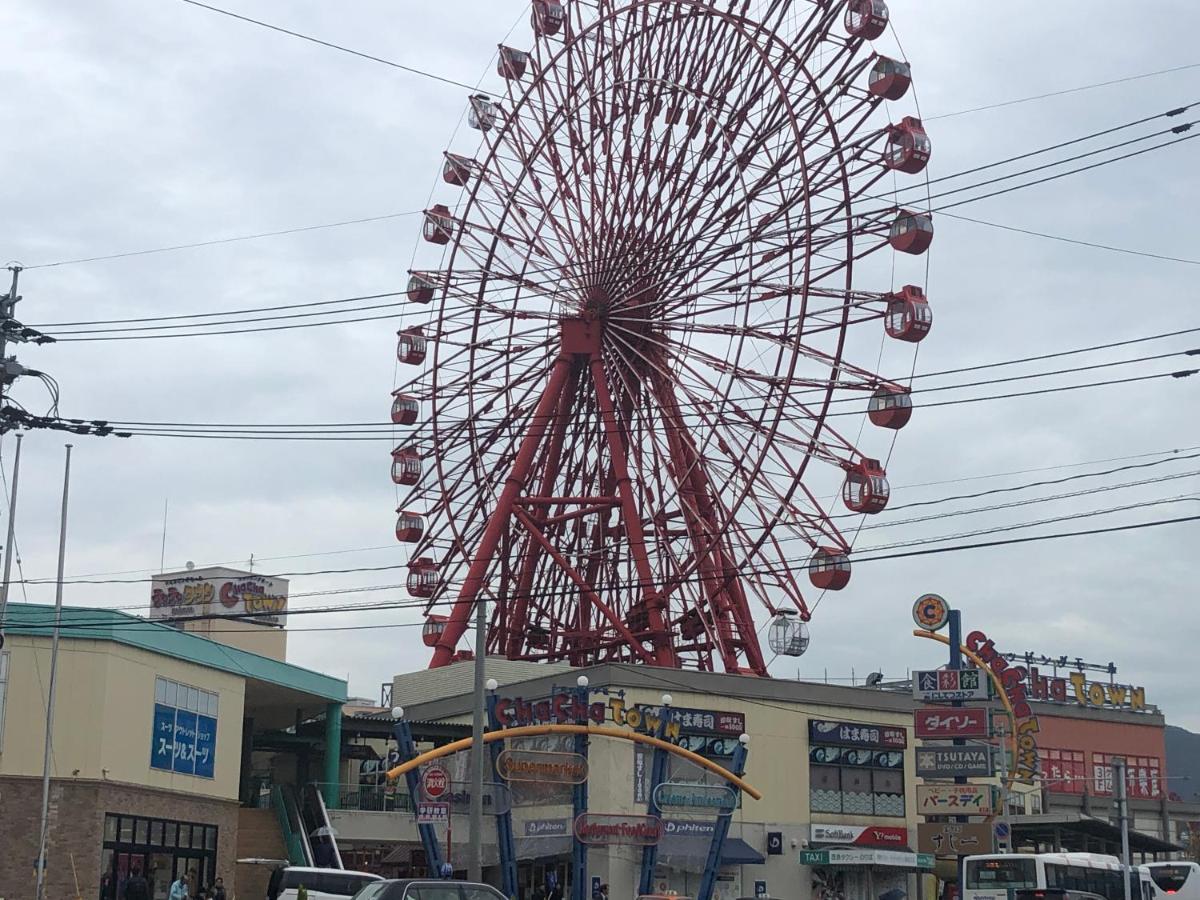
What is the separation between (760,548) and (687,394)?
5187 mm

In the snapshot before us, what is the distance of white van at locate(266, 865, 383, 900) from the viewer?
1433 inches

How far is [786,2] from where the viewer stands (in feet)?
148

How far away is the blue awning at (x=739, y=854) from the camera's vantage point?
46.1 meters

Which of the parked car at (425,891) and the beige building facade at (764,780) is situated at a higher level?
the beige building facade at (764,780)

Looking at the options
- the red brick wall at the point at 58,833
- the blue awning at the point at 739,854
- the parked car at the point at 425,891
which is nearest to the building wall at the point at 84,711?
the red brick wall at the point at 58,833

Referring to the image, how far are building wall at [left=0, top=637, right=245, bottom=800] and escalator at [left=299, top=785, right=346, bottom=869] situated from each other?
28.7ft

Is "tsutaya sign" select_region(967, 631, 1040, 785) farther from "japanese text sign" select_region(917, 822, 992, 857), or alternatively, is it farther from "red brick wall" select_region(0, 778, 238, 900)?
"red brick wall" select_region(0, 778, 238, 900)

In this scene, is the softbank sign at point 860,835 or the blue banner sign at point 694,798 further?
the softbank sign at point 860,835

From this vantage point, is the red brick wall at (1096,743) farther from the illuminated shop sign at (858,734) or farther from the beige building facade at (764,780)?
the beige building facade at (764,780)

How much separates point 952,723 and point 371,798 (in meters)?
18.6

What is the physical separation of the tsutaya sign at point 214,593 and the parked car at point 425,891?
71925 millimetres

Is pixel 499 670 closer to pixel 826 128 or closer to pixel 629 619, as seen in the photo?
pixel 629 619

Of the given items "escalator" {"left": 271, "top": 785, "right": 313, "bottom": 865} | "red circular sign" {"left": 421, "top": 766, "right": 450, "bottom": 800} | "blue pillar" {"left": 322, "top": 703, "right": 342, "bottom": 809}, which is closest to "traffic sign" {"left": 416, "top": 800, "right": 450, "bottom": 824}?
"red circular sign" {"left": 421, "top": 766, "right": 450, "bottom": 800}

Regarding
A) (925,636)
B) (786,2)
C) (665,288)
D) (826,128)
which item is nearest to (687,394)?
(665,288)
